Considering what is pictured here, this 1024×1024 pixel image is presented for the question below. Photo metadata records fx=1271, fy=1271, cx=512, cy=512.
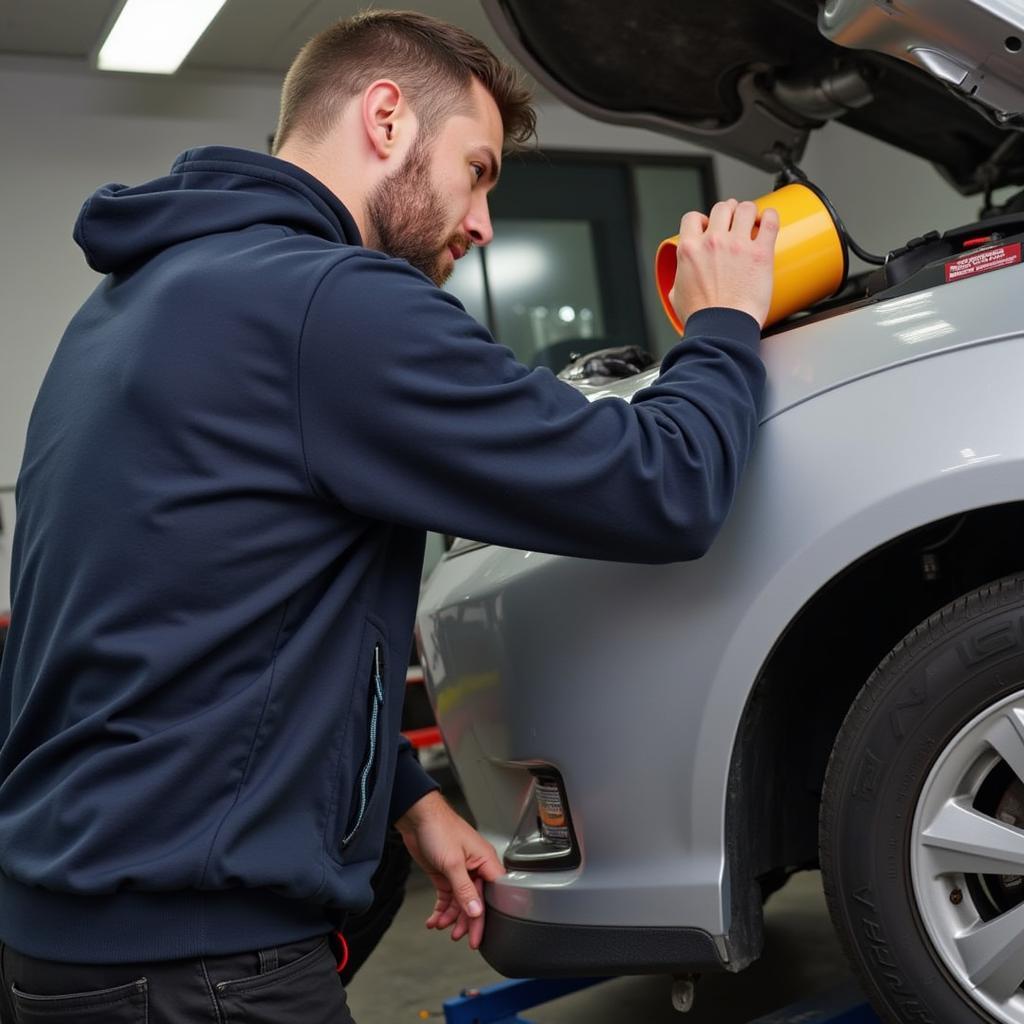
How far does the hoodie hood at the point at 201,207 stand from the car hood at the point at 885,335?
53 cm

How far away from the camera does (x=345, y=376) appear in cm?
118

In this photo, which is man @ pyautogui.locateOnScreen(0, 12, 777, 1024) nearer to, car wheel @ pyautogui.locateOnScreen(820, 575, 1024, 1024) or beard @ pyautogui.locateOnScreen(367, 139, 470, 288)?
beard @ pyautogui.locateOnScreen(367, 139, 470, 288)

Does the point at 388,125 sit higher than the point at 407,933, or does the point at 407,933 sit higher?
the point at 388,125

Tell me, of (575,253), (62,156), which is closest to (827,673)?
(62,156)

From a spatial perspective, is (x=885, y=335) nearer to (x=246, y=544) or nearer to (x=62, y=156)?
(x=246, y=544)

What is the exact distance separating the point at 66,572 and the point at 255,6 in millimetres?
6030

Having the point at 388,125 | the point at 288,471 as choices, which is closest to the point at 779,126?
the point at 388,125

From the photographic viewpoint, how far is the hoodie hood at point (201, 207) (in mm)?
1314

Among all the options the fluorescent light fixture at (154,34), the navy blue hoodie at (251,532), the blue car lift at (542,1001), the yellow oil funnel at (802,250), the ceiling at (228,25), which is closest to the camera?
the navy blue hoodie at (251,532)

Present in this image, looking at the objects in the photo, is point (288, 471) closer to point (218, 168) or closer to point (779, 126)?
point (218, 168)

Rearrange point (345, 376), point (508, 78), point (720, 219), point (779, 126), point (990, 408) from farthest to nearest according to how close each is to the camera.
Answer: point (779, 126) → point (508, 78) → point (720, 219) → point (990, 408) → point (345, 376)

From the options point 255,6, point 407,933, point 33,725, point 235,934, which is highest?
point 255,6

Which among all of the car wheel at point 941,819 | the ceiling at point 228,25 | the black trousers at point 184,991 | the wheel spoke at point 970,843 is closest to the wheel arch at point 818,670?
the car wheel at point 941,819

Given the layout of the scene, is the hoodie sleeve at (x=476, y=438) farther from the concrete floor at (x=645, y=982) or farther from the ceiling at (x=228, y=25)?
the ceiling at (x=228, y=25)
